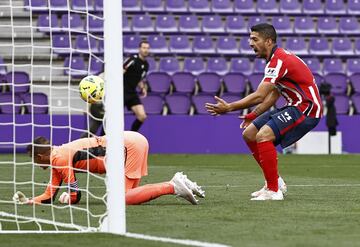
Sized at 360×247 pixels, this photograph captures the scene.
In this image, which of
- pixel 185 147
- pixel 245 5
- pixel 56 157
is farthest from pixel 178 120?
pixel 56 157

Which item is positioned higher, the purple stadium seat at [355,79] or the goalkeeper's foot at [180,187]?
the goalkeeper's foot at [180,187]

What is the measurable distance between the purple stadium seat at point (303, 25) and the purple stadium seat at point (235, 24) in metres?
1.58

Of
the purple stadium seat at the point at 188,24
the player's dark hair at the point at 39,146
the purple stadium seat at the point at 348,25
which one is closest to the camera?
the player's dark hair at the point at 39,146

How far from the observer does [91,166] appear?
9.47 m

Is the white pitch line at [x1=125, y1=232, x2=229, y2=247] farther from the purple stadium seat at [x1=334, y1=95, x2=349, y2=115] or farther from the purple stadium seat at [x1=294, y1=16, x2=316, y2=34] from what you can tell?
the purple stadium seat at [x1=294, y1=16, x2=316, y2=34]

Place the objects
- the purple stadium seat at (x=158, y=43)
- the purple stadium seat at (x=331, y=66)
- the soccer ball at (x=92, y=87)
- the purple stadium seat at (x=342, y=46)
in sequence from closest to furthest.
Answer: the soccer ball at (x=92, y=87) < the purple stadium seat at (x=158, y=43) < the purple stadium seat at (x=331, y=66) < the purple stadium seat at (x=342, y=46)

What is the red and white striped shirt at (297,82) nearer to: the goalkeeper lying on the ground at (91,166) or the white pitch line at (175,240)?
the goalkeeper lying on the ground at (91,166)

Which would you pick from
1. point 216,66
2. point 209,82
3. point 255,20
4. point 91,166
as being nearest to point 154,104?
point 209,82

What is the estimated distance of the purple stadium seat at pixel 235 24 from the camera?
2705 centimetres

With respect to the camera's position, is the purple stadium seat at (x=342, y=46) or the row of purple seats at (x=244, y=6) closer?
the row of purple seats at (x=244, y=6)

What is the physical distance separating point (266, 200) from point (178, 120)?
13610 millimetres

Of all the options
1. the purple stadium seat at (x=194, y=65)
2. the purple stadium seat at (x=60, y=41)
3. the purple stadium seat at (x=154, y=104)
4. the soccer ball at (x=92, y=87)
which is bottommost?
the purple stadium seat at (x=154, y=104)

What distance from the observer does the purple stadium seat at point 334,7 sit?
1128 inches

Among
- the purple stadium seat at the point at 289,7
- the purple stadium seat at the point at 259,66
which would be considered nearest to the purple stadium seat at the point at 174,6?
the purple stadium seat at the point at 259,66
